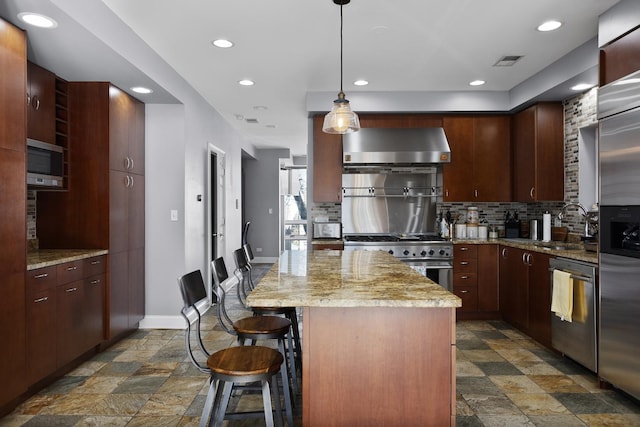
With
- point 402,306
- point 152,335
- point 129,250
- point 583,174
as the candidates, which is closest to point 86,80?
point 129,250

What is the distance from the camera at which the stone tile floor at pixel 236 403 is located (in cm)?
262

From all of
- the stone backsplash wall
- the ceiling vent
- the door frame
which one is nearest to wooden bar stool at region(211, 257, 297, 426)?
the door frame

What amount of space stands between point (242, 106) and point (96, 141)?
222 centimetres

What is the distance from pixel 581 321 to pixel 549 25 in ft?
7.33

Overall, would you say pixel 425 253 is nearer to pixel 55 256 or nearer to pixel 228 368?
pixel 228 368

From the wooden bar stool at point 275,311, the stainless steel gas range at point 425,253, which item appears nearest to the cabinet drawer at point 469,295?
the stainless steel gas range at point 425,253

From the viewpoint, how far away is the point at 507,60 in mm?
3998

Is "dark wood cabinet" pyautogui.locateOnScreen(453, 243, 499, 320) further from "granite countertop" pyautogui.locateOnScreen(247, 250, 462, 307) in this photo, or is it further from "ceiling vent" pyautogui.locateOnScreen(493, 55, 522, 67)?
"granite countertop" pyautogui.locateOnScreen(247, 250, 462, 307)

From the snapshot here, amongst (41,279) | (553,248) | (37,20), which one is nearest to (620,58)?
(553,248)

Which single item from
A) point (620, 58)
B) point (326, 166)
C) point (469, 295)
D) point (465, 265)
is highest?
point (620, 58)

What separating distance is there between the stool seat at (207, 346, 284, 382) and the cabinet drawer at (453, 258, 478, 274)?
3.36 metres

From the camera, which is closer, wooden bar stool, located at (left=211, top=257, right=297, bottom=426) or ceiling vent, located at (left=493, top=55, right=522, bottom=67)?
wooden bar stool, located at (left=211, top=257, right=297, bottom=426)

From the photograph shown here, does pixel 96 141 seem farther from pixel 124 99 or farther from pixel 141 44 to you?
pixel 141 44

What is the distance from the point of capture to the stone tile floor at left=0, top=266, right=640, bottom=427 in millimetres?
2617
